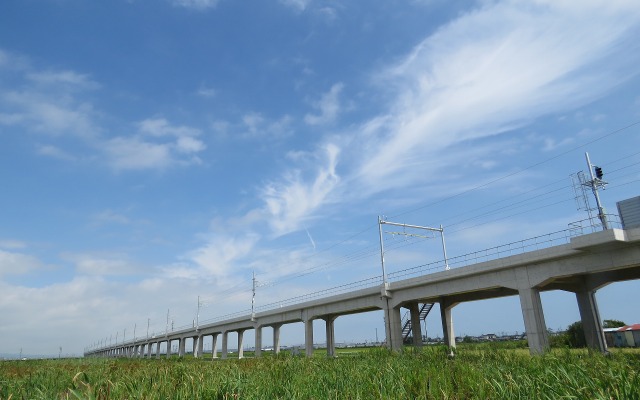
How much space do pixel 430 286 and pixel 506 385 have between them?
96.2ft

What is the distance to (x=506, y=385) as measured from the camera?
549 cm

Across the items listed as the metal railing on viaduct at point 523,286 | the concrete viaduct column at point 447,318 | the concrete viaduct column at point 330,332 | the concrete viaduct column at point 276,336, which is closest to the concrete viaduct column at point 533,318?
the metal railing on viaduct at point 523,286

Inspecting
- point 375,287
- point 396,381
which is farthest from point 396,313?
point 396,381

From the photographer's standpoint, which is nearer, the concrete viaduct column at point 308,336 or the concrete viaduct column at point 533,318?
the concrete viaduct column at point 533,318

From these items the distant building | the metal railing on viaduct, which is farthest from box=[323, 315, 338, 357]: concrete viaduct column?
the distant building

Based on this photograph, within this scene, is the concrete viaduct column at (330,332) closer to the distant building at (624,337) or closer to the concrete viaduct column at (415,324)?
the concrete viaduct column at (415,324)

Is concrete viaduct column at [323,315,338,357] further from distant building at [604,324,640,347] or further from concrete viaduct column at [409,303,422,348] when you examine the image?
distant building at [604,324,640,347]

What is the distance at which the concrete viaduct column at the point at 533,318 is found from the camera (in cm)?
2538

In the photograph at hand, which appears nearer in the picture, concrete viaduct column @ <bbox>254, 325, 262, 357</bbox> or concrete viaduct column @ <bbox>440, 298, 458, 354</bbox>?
concrete viaduct column @ <bbox>440, 298, 458, 354</bbox>

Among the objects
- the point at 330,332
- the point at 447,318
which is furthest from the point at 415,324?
the point at 330,332

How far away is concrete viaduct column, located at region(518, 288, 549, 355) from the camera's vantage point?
25.4 m

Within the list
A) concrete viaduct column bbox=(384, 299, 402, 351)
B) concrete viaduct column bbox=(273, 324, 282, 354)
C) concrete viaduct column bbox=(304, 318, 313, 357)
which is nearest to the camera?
concrete viaduct column bbox=(384, 299, 402, 351)

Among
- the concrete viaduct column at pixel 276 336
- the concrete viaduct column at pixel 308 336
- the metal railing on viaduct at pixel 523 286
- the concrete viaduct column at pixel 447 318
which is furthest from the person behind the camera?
the concrete viaduct column at pixel 276 336

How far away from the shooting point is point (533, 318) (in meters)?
25.8
